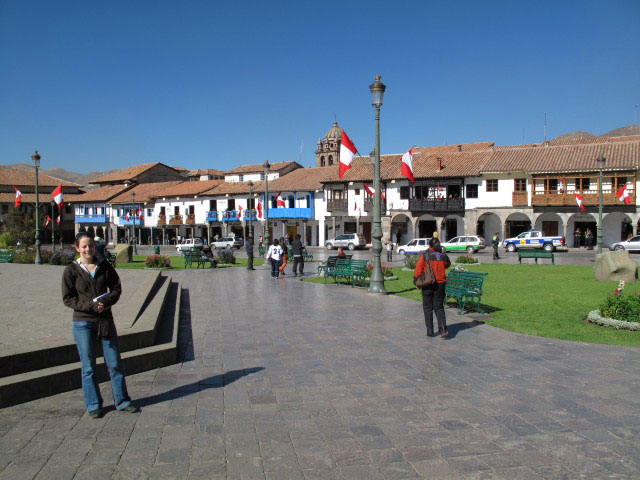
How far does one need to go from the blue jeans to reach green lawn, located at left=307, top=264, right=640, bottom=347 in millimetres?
6461

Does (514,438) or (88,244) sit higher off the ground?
(88,244)

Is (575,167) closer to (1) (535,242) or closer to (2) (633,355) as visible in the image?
(1) (535,242)

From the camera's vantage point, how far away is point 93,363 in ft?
15.3

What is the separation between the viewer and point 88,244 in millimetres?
4691

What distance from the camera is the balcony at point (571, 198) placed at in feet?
118

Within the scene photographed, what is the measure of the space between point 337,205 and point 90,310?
144ft

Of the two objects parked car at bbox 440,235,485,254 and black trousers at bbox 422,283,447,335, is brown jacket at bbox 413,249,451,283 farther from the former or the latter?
parked car at bbox 440,235,485,254

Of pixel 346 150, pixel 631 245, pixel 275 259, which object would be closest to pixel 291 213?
pixel 631 245

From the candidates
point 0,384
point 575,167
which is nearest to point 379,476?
point 0,384

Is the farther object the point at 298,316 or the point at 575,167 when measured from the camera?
the point at 575,167

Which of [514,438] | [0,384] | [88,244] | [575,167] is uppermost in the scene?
[575,167]

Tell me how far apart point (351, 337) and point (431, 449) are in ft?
13.2

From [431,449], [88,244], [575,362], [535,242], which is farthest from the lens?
[535,242]

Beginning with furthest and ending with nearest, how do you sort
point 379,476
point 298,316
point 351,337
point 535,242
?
point 535,242
point 298,316
point 351,337
point 379,476
